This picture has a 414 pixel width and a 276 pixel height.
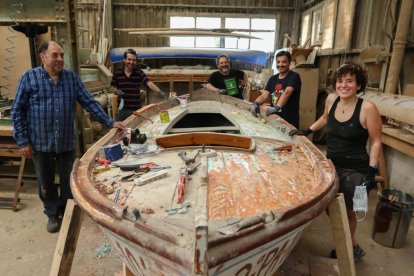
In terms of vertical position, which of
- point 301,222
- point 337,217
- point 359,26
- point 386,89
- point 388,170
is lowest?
point 388,170

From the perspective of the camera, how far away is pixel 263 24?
1138 centimetres

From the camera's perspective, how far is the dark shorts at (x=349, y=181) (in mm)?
2240

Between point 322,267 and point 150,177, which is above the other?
point 150,177

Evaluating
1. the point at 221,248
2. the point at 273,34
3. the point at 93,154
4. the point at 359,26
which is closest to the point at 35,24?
the point at 93,154

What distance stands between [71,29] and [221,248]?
10.6 ft

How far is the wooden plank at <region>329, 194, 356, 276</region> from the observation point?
1987 millimetres

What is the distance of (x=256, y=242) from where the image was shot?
125 centimetres

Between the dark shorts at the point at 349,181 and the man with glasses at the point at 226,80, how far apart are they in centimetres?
258

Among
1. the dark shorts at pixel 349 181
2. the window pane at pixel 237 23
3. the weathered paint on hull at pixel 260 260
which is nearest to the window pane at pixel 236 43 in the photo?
the window pane at pixel 237 23

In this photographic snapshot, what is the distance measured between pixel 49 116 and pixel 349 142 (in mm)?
2447

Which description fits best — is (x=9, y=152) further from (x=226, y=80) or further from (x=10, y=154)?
(x=226, y=80)

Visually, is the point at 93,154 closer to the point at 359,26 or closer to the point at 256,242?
the point at 256,242

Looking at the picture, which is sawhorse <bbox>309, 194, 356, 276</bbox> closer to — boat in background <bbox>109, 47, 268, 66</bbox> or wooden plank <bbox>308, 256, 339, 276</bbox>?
wooden plank <bbox>308, 256, 339, 276</bbox>

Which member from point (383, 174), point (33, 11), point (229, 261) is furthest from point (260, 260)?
point (33, 11)
